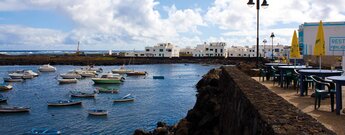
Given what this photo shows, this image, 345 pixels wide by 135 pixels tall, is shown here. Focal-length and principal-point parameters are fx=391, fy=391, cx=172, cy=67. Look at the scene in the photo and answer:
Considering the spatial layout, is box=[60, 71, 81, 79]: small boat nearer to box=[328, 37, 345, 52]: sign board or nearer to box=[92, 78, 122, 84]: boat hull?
box=[92, 78, 122, 84]: boat hull

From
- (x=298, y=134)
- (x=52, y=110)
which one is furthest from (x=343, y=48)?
(x=298, y=134)

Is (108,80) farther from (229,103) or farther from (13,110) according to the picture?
(229,103)

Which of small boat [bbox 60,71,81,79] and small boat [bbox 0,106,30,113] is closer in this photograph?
small boat [bbox 0,106,30,113]

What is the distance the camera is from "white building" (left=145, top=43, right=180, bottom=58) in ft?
498

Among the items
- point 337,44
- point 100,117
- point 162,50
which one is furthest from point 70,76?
point 162,50

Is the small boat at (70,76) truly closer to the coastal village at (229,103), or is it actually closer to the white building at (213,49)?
the coastal village at (229,103)

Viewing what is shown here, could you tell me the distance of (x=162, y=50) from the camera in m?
152

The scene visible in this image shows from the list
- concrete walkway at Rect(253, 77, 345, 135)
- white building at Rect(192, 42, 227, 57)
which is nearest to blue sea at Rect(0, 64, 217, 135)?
concrete walkway at Rect(253, 77, 345, 135)

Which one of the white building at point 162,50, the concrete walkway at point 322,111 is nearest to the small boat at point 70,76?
the concrete walkway at point 322,111

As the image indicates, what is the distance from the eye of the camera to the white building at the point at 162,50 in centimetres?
15188

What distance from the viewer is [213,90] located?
22.0 m

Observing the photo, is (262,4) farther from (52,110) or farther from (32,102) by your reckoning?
(32,102)

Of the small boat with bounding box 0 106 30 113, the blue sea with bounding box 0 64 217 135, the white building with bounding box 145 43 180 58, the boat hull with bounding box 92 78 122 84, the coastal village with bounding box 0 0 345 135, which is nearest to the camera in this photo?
the coastal village with bounding box 0 0 345 135

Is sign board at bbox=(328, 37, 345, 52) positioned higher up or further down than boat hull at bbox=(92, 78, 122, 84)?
higher up
